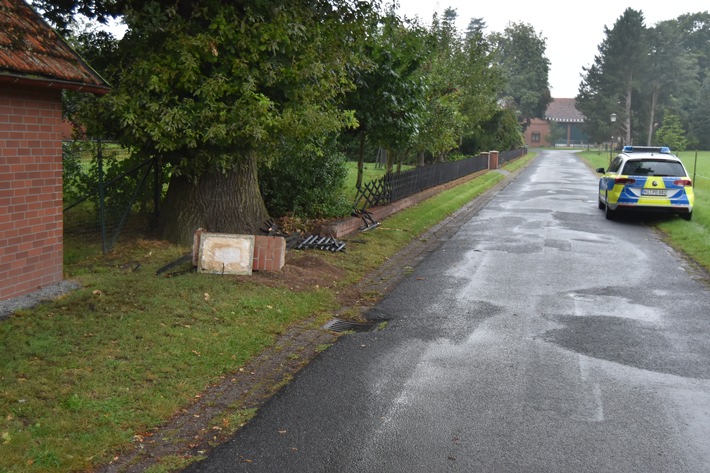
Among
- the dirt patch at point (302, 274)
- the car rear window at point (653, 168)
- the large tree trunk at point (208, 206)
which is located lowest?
the dirt patch at point (302, 274)

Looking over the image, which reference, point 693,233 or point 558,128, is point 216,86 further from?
point 558,128

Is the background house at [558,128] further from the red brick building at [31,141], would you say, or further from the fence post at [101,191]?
the red brick building at [31,141]

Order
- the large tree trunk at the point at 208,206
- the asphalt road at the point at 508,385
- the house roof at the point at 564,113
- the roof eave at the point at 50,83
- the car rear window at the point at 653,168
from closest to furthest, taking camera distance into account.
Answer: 1. the asphalt road at the point at 508,385
2. the roof eave at the point at 50,83
3. the large tree trunk at the point at 208,206
4. the car rear window at the point at 653,168
5. the house roof at the point at 564,113

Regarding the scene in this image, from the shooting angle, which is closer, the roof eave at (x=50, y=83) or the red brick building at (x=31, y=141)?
the roof eave at (x=50, y=83)

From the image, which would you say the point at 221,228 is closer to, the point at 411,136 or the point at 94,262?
the point at 94,262

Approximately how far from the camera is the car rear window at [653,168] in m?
17.8

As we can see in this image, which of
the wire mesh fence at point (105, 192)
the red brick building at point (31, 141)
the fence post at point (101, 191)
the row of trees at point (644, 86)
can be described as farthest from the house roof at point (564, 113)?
the red brick building at point (31, 141)

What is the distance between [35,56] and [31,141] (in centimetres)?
98

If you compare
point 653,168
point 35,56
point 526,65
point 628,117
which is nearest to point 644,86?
point 628,117

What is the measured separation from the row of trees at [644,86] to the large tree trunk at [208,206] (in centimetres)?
8259

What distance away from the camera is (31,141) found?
8.55m

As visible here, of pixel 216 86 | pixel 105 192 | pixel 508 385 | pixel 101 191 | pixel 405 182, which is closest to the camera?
pixel 508 385

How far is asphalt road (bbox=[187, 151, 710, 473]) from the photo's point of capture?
15.5 ft

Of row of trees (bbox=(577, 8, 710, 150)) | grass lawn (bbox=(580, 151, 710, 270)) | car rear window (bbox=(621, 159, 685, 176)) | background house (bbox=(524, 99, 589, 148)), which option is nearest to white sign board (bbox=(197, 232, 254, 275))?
grass lawn (bbox=(580, 151, 710, 270))
